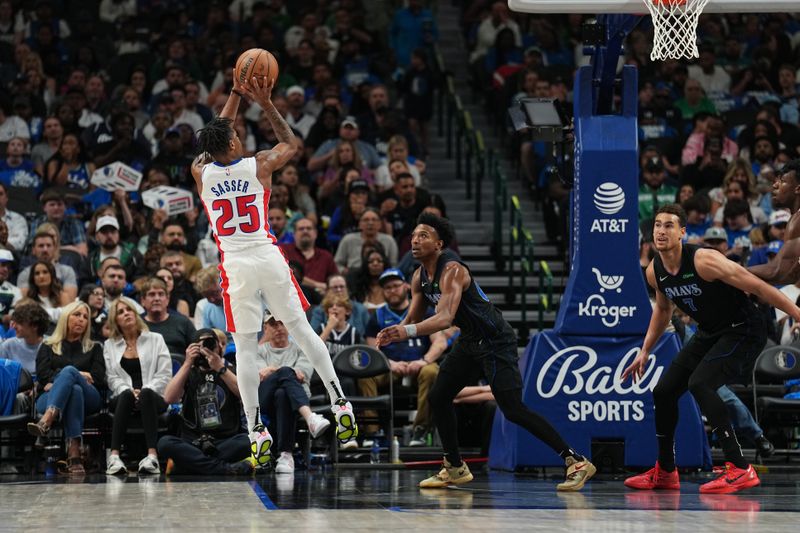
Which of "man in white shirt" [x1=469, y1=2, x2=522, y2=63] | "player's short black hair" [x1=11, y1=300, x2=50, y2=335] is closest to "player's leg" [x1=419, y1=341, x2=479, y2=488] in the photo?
"player's short black hair" [x1=11, y1=300, x2=50, y2=335]

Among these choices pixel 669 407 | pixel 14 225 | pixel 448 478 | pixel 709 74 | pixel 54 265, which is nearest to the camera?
pixel 669 407

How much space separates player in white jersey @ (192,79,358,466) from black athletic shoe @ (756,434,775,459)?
478 centimetres

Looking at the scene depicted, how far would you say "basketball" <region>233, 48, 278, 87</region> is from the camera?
9422 millimetres

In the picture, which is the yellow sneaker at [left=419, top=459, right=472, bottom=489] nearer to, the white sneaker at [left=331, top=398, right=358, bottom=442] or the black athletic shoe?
the white sneaker at [left=331, top=398, right=358, bottom=442]

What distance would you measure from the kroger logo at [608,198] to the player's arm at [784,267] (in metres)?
1.74

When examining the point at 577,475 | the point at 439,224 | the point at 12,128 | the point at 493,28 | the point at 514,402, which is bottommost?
the point at 577,475

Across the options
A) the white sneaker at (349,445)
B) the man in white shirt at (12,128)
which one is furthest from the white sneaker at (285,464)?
the man in white shirt at (12,128)

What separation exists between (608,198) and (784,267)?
2038 mm

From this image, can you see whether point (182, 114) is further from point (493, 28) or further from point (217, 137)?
point (217, 137)

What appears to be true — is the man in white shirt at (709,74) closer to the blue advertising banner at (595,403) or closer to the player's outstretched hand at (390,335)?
the blue advertising banner at (595,403)

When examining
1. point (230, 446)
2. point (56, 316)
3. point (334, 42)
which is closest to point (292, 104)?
point (334, 42)

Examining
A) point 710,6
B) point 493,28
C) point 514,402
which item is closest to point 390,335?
point 514,402

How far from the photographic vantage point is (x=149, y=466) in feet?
38.6

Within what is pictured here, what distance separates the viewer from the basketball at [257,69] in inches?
371
